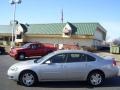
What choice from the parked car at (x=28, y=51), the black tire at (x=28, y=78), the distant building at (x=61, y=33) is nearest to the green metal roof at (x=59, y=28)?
the distant building at (x=61, y=33)

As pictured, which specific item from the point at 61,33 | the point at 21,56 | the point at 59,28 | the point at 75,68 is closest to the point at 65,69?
the point at 75,68

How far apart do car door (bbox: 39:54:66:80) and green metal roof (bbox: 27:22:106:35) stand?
139 feet

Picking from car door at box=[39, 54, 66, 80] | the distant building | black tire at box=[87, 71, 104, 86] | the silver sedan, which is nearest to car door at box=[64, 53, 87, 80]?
the silver sedan

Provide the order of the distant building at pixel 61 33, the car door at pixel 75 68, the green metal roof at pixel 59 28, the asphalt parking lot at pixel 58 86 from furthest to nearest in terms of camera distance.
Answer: the green metal roof at pixel 59 28, the distant building at pixel 61 33, the car door at pixel 75 68, the asphalt parking lot at pixel 58 86

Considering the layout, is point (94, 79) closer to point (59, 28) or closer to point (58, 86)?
point (58, 86)

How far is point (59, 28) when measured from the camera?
194ft

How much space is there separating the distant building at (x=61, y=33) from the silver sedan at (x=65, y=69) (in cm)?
4179

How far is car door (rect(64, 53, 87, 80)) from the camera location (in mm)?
12141

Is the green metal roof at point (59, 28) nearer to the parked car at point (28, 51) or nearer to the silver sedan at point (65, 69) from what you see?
the parked car at point (28, 51)

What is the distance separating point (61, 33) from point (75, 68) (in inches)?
1800

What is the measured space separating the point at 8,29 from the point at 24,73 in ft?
190

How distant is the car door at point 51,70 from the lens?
39.5 feet

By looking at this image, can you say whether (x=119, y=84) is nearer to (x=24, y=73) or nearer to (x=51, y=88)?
(x=51, y=88)

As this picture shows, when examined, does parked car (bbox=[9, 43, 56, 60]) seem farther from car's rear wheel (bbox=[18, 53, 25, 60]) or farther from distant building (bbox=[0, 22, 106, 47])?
distant building (bbox=[0, 22, 106, 47])
